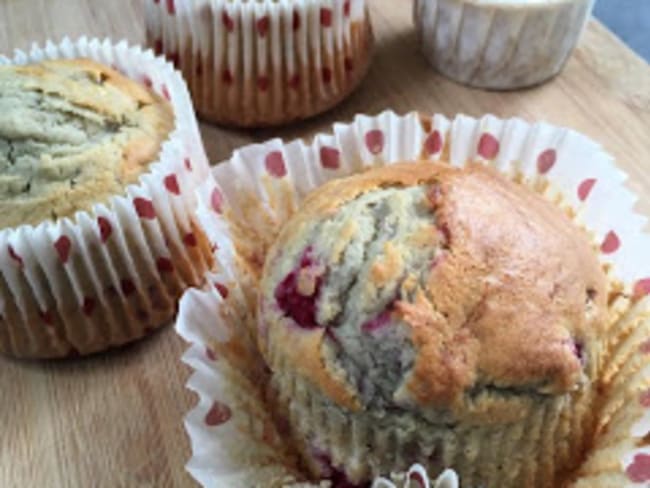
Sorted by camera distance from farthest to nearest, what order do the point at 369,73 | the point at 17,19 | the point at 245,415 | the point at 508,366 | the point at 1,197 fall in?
the point at 17,19 → the point at 369,73 → the point at 1,197 → the point at 245,415 → the point at 508,366

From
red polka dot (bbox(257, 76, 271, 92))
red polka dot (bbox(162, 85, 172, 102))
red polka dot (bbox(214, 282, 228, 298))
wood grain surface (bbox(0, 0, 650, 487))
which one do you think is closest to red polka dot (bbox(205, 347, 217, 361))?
red polka dot (bbox(214, 282, 228, 298))

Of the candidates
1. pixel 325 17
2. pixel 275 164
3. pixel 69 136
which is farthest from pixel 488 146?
pixel 69 136

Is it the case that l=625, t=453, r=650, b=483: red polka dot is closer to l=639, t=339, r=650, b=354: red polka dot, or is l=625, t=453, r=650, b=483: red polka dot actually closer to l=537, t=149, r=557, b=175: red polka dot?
l=639, t=339, r=650, b=354: red polka dot

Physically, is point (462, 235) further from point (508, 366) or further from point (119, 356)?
point (119, 356)

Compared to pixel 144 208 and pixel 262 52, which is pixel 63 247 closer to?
pixel 144 208

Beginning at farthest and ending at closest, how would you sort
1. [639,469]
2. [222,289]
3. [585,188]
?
[585,188], [222,289], [639,469]

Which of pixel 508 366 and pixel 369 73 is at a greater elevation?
pixel 508 366

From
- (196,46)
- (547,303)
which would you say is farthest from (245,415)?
(196,46)
